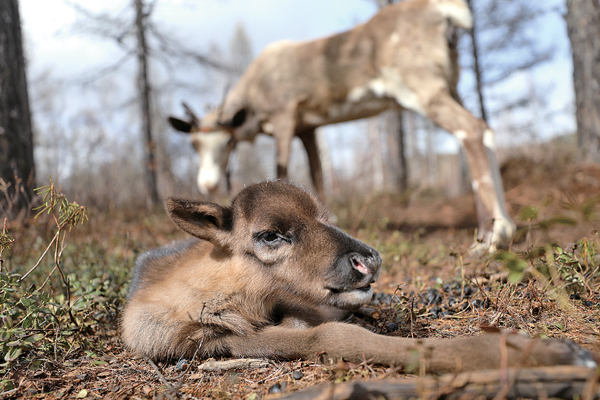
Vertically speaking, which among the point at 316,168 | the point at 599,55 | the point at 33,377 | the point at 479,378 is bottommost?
the point at 33,377

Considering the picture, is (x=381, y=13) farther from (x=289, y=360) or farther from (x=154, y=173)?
(x=154, y=173)

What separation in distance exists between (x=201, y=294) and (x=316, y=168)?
5.86 meters

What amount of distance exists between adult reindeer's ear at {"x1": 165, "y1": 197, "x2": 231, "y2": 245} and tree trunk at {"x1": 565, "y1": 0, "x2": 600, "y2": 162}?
965 cm

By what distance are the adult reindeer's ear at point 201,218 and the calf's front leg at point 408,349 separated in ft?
2.36

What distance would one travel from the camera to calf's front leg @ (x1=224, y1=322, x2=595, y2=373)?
5.52 ft

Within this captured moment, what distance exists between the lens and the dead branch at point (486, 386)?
1.51 m

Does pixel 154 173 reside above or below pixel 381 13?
below

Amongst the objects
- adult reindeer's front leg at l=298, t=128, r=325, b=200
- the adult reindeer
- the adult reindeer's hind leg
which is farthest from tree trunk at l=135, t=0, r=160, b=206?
the adult reindeer's hind leg

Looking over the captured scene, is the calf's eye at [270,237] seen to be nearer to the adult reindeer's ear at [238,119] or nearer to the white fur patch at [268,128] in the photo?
the white fur patch at [268,128]

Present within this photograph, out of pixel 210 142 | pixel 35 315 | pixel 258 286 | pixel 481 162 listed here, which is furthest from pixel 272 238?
pixel 210 142

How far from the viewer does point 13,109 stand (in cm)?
576

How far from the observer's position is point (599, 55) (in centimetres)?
891

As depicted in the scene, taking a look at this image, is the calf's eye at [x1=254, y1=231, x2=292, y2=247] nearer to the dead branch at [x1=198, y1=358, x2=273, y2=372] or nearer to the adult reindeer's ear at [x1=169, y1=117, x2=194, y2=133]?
the dead branch at [x1=198, y1=358, x2=273, y2=372]

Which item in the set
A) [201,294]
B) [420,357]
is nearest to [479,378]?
[420,357]
